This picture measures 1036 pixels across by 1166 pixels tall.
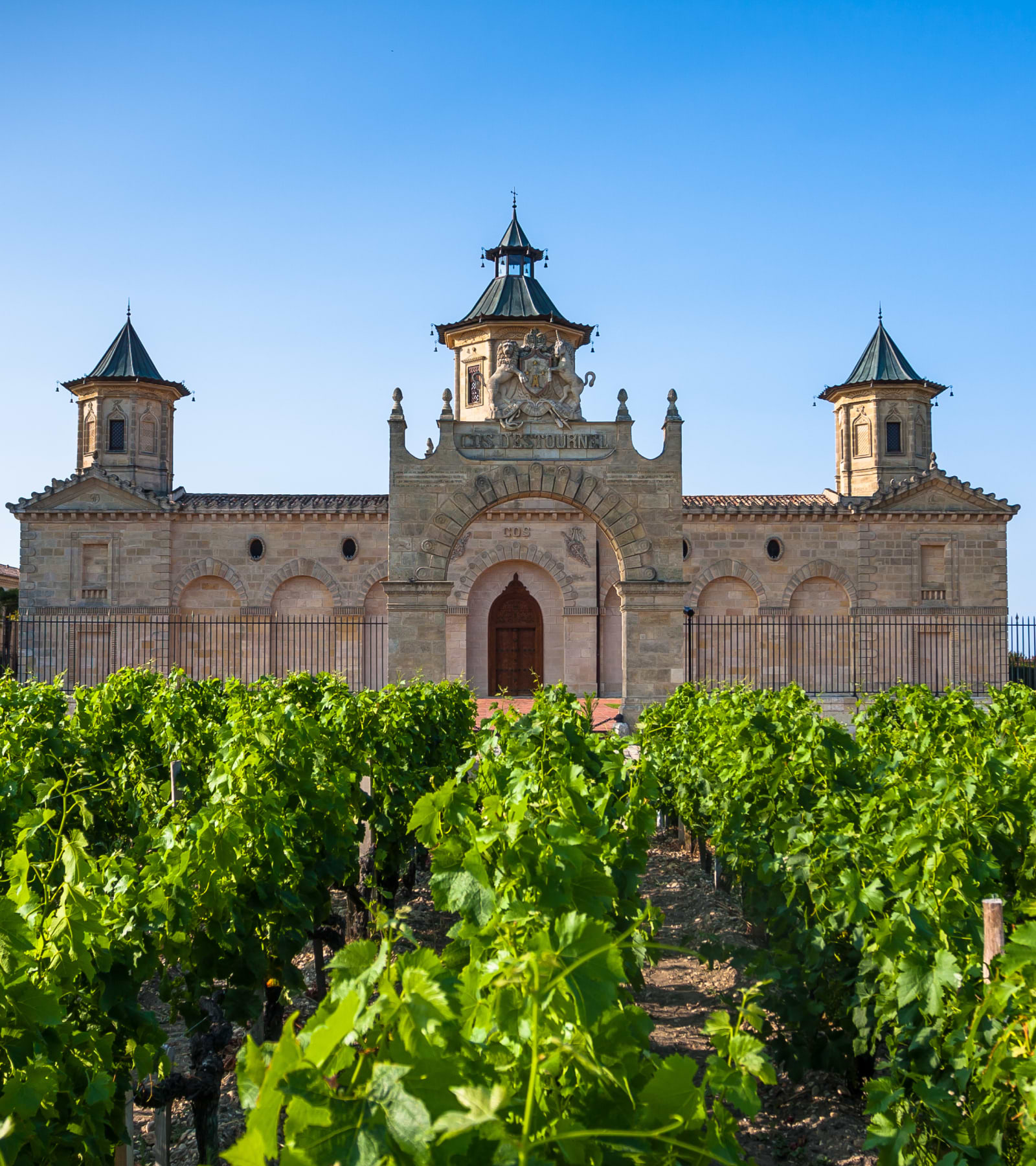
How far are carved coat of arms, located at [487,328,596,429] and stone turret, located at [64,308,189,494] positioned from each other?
42.8 ft

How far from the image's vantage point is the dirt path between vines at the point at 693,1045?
193 inches

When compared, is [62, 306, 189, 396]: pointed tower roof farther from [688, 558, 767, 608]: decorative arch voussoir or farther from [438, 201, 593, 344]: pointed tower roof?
[688, 558, 767, 608]: decorative arch voussoir

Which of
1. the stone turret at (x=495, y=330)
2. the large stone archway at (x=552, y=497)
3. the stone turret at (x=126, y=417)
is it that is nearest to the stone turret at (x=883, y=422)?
the stone turret at (x=495, y=330)

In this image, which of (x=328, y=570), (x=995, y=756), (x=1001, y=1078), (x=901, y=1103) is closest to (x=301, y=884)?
(x=901, y=1103)

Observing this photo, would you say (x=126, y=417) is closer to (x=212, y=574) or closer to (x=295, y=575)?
(x=212, y=574)

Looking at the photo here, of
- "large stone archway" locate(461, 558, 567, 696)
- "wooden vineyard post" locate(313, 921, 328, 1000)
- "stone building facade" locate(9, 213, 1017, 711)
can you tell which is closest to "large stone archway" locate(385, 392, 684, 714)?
"stone building facade" locate(9, 213, 1017, 711)

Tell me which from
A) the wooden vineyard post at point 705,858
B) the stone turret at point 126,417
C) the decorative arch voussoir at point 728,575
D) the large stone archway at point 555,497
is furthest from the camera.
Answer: the stone turret at point 126,417

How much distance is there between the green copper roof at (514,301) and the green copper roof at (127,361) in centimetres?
921

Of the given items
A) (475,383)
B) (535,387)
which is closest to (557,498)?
(535,387)

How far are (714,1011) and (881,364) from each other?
27443mm

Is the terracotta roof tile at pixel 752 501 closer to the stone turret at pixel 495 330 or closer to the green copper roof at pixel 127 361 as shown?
the stone turret at pixel 495 330

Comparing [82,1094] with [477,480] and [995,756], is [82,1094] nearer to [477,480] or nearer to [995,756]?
[995,756]

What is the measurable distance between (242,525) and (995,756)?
22980mm

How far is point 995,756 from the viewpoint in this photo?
598cm
